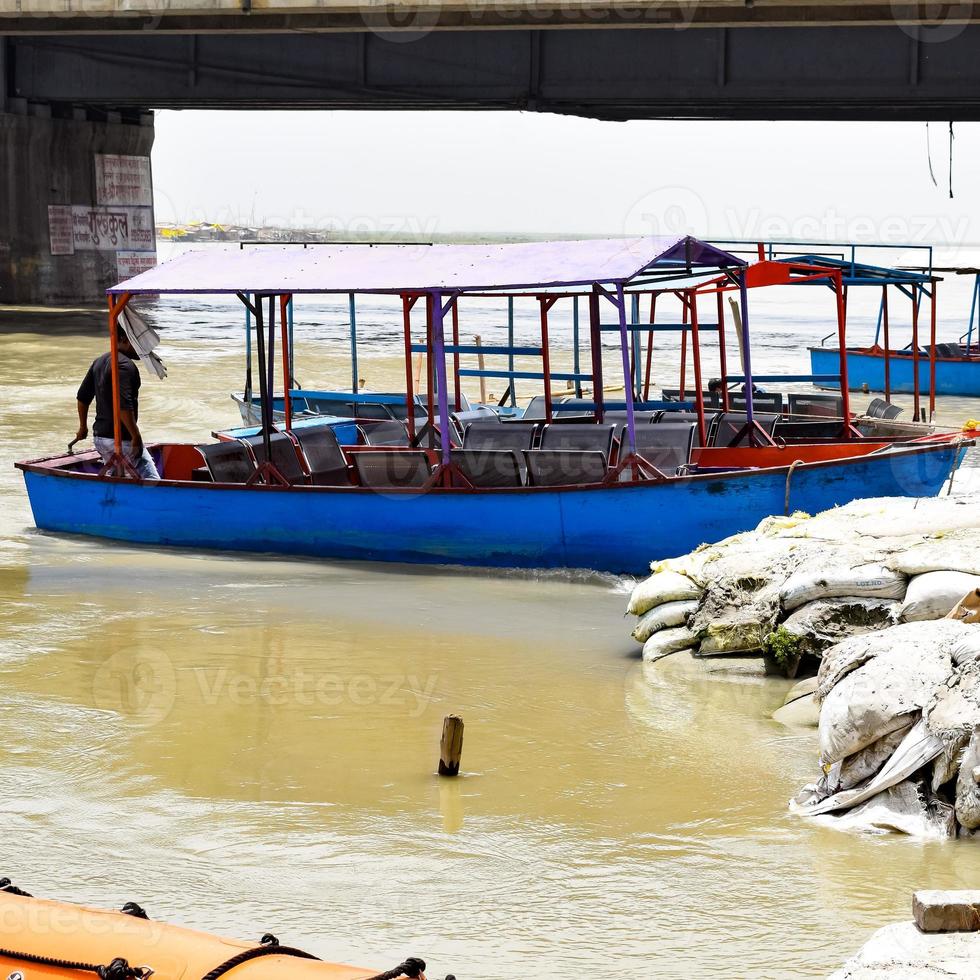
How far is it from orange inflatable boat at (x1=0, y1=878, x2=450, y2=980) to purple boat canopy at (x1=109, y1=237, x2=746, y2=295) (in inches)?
324

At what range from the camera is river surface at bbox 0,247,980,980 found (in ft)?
18.6

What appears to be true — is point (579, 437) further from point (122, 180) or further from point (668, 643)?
point (122, 180)

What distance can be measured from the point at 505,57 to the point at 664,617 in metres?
18.3

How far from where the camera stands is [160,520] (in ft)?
42.6

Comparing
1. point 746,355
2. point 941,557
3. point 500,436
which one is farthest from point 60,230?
point 941,557

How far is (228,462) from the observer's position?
13.3 metres

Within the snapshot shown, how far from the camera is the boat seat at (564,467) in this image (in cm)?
1250

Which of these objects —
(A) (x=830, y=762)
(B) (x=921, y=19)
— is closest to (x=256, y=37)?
(B) (x=921, y=19)

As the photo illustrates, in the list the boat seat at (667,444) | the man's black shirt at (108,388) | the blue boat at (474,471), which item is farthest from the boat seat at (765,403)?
the man's black shirt at (108,388)

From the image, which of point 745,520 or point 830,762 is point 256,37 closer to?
point 745,520

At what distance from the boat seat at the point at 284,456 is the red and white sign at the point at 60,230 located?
25.2 m

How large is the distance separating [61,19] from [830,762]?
22865 mm

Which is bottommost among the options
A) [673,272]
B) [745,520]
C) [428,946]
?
[428,946]

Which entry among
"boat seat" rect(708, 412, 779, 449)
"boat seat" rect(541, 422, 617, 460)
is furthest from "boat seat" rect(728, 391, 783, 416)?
"boat seat" rect(541, 422, 617, 460)
